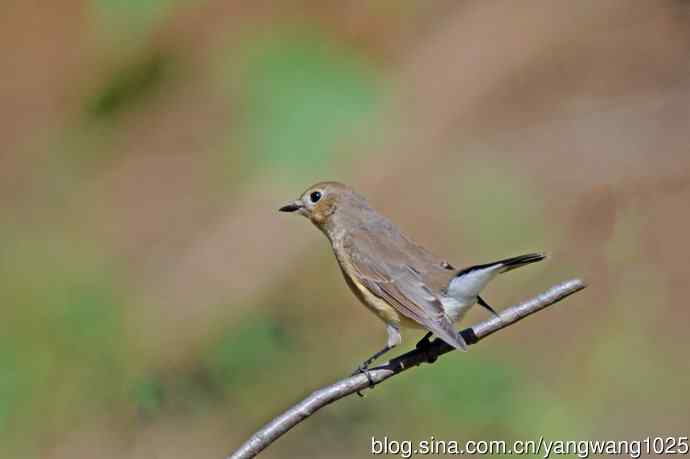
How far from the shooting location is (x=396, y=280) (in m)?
3.41

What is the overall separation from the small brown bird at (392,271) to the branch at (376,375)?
0.26 ft

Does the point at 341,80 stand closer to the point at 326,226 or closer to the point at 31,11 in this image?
the point at 31,11

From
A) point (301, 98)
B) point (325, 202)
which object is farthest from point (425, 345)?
point (301, 98)

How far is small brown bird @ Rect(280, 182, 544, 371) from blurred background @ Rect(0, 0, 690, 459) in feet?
4.01

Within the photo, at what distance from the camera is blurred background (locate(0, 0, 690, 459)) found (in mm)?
5090

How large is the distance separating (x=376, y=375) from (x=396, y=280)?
2.13 ft

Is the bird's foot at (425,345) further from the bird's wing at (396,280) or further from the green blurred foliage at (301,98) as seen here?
the green blurred foliage at (301,98)

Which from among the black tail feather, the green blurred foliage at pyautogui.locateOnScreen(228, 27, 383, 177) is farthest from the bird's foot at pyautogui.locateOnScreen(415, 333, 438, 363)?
the green blurred foliage at pyautogui.locateOnScreen(228, 27, 383, 177)

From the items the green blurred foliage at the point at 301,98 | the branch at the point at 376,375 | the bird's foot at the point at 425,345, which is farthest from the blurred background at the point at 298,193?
the branch at the point at 376,375

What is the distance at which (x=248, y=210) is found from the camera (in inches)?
236

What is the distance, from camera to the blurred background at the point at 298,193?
509 centimetres

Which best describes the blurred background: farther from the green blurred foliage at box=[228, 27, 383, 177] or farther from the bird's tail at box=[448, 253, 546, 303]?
the bird's tail at box=[448, 253, 546, 303]

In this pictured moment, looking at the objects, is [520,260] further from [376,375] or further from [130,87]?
[130,87]

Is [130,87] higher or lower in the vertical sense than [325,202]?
higher
